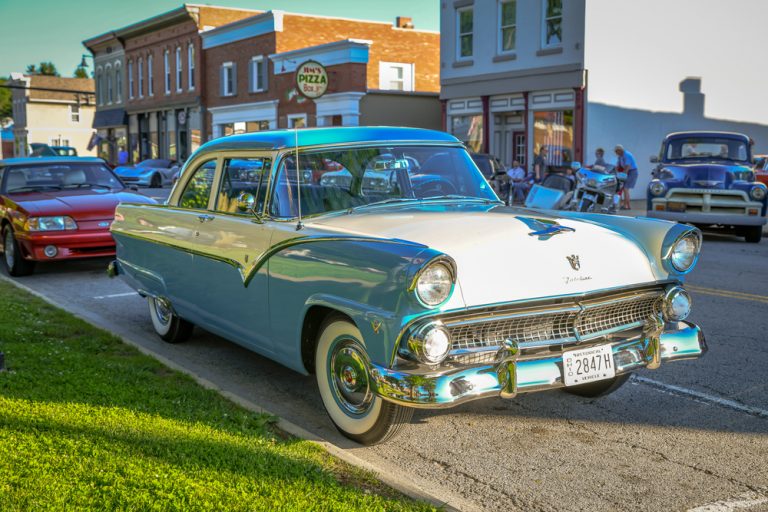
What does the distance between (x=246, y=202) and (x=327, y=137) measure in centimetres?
70

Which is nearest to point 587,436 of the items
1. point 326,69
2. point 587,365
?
point 587,365

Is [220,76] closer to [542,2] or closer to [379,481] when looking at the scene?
[542,2]

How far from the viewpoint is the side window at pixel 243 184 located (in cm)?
582

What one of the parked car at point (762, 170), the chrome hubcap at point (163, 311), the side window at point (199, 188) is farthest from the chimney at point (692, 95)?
the side window at point (199, 188)

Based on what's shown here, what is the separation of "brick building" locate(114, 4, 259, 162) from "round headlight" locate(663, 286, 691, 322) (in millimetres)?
42372

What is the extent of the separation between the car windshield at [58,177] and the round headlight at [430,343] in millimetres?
9511

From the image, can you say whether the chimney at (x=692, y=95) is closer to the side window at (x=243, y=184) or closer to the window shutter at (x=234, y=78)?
the window shutter at (x=234, y=78)

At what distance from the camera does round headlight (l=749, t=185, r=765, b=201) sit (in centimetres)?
1602

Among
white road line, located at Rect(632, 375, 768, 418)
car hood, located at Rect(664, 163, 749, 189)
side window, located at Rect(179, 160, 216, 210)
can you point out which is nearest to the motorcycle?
car hood, located at Rect(664, 163, 749, 189)

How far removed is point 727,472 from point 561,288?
1.25 meters

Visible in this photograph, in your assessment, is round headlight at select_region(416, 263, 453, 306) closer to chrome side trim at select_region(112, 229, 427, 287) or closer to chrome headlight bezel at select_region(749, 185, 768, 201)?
chrome side trim at select_region(112, 229, 427, 287)

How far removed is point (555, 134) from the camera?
26969 mm

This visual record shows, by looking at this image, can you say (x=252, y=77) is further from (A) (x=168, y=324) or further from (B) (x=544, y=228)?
(B) (x=544, y=228)

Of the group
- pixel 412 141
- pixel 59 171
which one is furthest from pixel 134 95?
pixel 412 141
